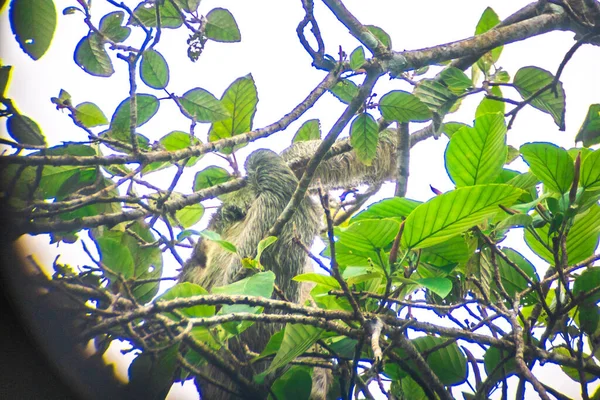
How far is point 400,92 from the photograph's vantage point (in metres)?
1.96

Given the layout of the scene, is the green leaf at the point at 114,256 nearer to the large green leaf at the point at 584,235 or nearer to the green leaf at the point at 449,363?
the green leaf at the point at 449,363

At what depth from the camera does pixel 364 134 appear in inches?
80.1

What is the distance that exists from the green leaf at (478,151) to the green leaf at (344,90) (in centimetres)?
77

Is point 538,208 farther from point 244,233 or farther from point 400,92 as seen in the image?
point 244,233

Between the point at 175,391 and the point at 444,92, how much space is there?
159 centimetres

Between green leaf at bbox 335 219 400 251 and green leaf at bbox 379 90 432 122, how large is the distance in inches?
37.0

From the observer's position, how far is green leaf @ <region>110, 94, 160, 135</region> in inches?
78.0

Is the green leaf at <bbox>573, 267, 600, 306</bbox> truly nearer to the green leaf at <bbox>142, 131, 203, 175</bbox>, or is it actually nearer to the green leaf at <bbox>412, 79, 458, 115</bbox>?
the green leaf at <bbox>412, 79, 458, 115</bbox>

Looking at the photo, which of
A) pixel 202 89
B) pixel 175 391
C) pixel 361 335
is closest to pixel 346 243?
pixel 361 335

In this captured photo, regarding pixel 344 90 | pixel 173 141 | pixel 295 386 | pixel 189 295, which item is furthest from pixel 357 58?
pixel 295 386

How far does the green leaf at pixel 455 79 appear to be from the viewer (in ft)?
6.52

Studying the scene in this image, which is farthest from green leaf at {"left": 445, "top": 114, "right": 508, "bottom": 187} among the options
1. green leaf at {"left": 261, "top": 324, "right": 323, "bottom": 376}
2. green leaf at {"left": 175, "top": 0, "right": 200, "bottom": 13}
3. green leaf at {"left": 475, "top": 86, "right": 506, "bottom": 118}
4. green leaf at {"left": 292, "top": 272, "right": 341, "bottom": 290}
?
green leaf at {"left": 175, "top": 0, "right": 200, "bottom": 13}

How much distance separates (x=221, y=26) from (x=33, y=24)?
2.27 ft

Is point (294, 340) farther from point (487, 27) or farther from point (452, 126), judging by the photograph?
point (487, 27)
